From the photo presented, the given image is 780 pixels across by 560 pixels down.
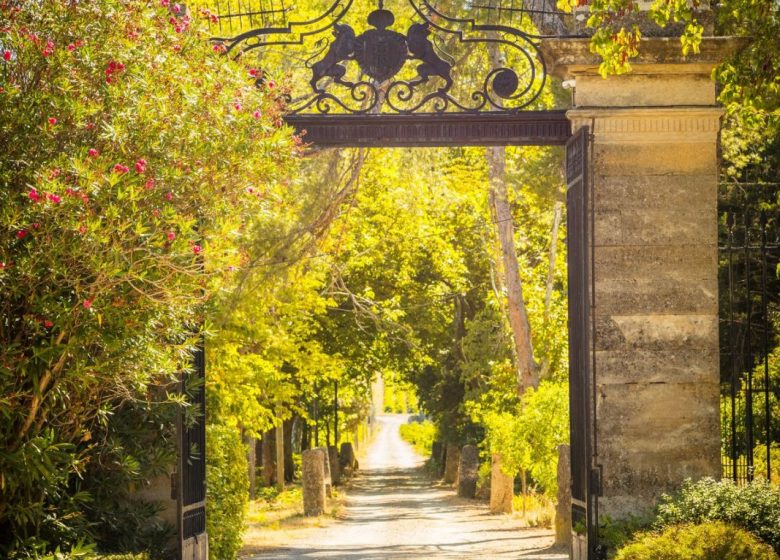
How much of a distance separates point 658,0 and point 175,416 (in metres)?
5.38

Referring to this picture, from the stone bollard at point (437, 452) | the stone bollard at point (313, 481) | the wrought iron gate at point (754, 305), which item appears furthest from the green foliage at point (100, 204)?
the stone bollard at point (437, 452)

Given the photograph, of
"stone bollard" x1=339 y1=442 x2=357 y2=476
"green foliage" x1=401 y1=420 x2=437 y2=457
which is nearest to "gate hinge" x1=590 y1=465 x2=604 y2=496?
"stone bollard" x1=339 y1=442 x2=357 y2=476

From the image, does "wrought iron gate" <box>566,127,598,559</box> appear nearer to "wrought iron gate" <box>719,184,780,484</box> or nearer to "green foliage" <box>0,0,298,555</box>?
"green foliage" <box>0,0,298,555</box>

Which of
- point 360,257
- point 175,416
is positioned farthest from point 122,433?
point 360,257

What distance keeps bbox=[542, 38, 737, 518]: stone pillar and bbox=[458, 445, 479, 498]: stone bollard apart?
2009 centimetres

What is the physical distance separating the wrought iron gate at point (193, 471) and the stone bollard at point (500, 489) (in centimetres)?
1464

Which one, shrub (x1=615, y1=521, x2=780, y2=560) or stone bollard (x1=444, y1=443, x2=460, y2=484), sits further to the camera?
stone bollard (x1=444, y1=443, x2=460, y2=484)

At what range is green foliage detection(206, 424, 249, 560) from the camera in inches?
570

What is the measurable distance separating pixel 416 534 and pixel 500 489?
15.1 ft

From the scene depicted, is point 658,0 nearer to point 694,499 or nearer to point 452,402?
point 694,499

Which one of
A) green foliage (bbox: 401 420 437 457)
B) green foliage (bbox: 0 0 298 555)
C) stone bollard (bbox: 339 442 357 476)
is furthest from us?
green foliage (bbox: 401 420 437 457)

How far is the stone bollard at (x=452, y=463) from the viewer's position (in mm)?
37562

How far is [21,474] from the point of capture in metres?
8.47

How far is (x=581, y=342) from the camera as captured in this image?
1090cm
